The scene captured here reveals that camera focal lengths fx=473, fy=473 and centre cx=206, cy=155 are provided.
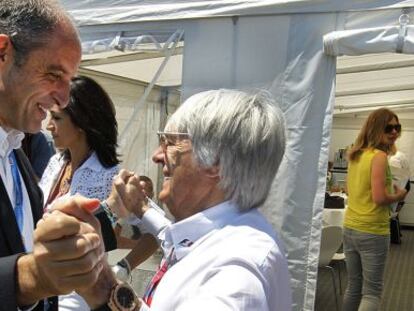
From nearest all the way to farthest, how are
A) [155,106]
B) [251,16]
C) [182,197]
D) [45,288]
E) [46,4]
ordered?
1. [45,288]
2. [46,4]
3. [182,197]
4. [251,16]
5. [155,106]

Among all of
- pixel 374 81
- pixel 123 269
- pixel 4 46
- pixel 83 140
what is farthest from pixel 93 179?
pixel 374 81

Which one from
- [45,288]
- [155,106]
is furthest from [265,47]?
[45,288]

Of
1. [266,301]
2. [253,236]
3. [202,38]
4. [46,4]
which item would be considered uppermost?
[202,38]

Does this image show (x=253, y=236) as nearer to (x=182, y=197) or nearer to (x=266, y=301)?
(x=266, y=301)

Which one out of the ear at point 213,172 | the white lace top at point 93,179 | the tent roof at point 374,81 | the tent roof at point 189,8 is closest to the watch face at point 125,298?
the ear at point 213,172

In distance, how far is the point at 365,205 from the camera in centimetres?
317

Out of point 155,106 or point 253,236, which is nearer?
point 253,236

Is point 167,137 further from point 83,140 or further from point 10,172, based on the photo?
point 83,140

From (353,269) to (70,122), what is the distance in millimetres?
2250

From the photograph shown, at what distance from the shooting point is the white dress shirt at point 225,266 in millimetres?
969

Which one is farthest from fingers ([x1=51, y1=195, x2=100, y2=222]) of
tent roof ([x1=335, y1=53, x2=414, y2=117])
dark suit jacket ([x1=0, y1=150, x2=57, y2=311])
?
tent roof ([x1=335, y1=53, x2=414, y2=117])

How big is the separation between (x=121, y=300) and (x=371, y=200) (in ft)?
7.86

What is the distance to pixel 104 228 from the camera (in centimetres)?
131

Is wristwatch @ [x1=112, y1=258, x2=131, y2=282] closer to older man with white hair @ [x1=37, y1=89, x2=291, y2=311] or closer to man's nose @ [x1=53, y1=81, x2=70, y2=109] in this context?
older man with white hair @ [x1=37, y1=89, x2=291, y2=311]
